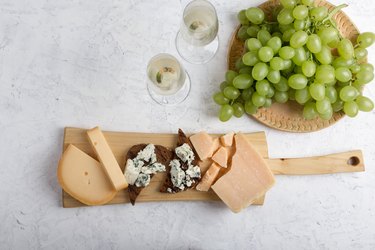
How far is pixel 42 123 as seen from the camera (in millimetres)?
970

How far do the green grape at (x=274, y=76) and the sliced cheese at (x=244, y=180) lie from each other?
15 centimetres

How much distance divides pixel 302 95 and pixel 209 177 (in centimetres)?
25

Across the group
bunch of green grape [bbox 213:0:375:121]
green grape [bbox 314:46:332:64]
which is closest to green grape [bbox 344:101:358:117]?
bunch of green grape [bbox 213:0:375:121]

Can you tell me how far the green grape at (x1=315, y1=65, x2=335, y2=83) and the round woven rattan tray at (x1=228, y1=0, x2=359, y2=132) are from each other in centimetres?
12

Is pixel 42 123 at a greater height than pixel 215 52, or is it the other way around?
pixel 215 52

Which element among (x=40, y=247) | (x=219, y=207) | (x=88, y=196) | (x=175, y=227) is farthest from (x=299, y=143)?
(x=40, y=247)

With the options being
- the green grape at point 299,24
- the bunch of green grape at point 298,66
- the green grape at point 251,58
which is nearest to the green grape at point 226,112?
the bunch of green grape at point 298,66

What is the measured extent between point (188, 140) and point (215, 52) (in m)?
0.21

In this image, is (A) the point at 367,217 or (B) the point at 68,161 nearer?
(B) the point at 68,161

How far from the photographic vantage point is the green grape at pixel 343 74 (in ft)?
2.89

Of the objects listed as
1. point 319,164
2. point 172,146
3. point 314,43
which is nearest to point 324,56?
point 314,43

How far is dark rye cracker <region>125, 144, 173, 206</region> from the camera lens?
93 cm

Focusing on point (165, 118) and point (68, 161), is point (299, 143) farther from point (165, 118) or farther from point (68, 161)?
point (68, 161)

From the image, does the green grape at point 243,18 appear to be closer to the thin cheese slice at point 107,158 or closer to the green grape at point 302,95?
the green grape at point 302,95
